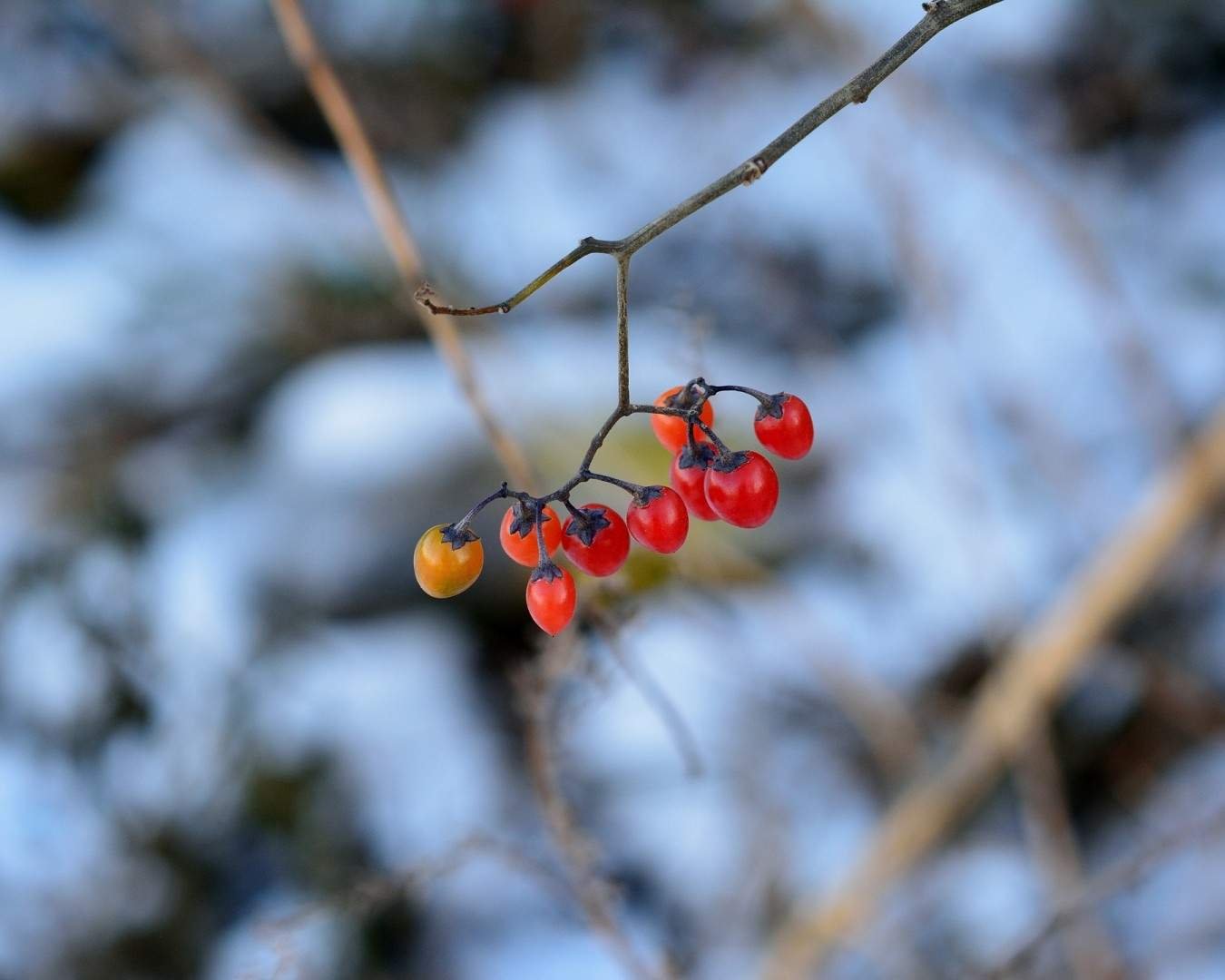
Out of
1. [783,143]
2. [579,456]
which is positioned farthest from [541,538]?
[579,456]

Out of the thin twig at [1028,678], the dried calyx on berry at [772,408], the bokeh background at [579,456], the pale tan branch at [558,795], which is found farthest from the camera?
the bokeh background at [579,456]

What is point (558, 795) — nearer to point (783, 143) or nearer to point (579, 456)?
point (783, 143)

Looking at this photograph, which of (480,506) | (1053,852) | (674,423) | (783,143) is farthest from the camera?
(1053,852)

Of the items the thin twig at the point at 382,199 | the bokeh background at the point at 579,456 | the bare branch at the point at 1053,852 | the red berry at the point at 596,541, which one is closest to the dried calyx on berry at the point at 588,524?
the red berry at the point at 596,541

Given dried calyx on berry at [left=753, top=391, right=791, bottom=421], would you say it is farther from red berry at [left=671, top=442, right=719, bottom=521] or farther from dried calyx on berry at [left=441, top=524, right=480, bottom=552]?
dried calyx on berry at [left=441, top=524, right=480, bottom=552]

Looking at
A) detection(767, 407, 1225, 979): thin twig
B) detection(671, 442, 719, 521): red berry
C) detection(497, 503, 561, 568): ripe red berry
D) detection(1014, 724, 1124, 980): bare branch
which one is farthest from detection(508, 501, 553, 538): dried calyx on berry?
detection(1014, 724, 1124, 980): bare branch

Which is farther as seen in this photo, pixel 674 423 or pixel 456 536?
pixel 674 423

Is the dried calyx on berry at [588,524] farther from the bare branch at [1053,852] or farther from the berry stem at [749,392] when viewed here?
the bare branch at [1053,852]
